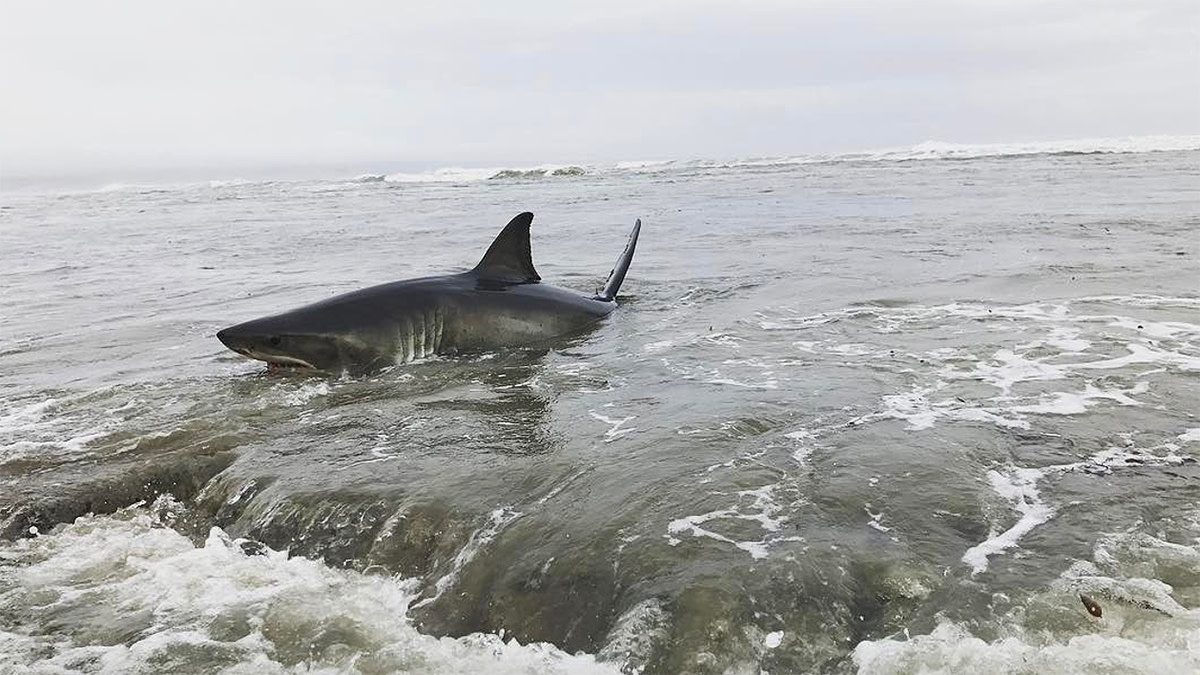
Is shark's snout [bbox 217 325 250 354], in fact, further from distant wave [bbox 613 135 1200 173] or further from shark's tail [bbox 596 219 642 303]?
distant wave [bbox 613 135 1200 173]

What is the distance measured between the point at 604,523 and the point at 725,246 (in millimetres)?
10847

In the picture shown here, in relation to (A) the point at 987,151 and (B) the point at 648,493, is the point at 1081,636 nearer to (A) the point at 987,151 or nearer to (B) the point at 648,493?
(B) the point at 648,493

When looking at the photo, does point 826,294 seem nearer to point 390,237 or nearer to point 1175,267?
point 1175,267

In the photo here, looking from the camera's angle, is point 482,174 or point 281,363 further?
point 482,174

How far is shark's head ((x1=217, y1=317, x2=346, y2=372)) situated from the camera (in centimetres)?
656

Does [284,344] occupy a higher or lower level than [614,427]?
higher

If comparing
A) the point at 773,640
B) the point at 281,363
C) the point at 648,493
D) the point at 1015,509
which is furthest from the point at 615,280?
the point at 773,640

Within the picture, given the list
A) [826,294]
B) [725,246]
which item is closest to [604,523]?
[826,294]

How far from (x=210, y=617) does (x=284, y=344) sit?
358 centimetres

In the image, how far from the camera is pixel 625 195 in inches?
1192

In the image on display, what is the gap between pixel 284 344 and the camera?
6.57 metres

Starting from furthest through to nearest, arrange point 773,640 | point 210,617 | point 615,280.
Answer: point 615,280
point 210,617
point 773,640

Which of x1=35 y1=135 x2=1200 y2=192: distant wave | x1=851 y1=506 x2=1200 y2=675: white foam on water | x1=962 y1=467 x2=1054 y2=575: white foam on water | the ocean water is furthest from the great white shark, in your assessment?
x1=35 y1=135 x2=1200 y2=192: distant wave

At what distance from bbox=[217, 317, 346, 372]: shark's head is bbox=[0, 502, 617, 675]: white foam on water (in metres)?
2.67
